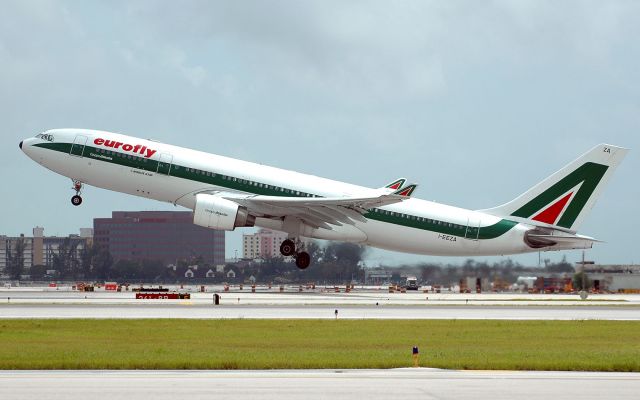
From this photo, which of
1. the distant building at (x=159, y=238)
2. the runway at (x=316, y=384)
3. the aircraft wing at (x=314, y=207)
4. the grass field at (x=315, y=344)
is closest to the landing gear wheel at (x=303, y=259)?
the aircraft wing at (x=314, y=207)

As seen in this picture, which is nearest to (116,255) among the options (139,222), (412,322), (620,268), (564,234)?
(139,222)

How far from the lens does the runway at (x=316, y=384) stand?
19.3 m

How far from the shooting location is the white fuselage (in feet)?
192

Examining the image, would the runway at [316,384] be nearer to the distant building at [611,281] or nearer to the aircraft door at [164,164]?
the aircraft door at [164,164]

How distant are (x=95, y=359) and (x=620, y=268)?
86138mm

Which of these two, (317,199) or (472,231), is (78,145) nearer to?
(317,199)

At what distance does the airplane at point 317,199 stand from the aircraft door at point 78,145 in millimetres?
56

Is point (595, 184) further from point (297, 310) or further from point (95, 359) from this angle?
point (95, 359)

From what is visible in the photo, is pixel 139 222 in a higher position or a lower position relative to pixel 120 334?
higher

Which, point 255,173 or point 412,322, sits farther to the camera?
point 255,173

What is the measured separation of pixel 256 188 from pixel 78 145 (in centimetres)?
1028

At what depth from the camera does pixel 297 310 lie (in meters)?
46.8

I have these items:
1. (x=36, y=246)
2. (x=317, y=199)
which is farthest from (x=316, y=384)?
(x=36, y=246)

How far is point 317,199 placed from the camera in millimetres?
58719
